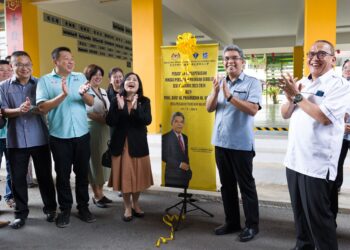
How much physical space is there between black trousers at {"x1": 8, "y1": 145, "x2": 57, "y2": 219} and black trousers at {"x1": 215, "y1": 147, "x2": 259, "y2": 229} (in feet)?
4.94

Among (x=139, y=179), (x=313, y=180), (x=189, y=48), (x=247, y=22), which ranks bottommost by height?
(x=139, y=179)

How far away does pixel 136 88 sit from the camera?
2.84 m

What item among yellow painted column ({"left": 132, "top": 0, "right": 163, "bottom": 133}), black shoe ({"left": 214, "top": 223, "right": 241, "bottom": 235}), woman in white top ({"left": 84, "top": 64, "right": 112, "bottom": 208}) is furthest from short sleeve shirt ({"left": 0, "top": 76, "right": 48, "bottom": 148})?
yellow painted column ({"left": 132, "top": 0, "right": 163, "bottom": 133})

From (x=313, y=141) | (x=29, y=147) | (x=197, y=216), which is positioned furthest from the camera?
(x=197, y=216)

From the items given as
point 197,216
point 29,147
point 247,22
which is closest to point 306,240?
point 197,216

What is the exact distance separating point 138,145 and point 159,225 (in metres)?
0.71

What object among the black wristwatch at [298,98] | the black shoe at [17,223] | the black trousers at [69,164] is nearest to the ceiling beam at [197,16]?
the black trousers at [69,164]

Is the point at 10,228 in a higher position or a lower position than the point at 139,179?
lower

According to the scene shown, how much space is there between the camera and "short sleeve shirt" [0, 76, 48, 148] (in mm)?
2748

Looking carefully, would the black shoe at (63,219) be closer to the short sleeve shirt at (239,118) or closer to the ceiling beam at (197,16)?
the short sleeve shirt at (239,118)

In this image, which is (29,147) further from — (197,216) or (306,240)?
(306,240)

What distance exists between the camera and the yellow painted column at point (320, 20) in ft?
18.9

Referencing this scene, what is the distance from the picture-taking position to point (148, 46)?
6504 millimetres

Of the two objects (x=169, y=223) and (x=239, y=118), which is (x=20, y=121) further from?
(x=239, y=118)
